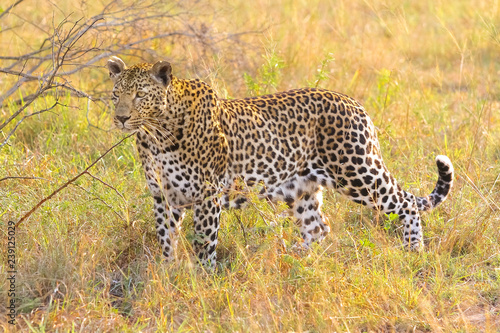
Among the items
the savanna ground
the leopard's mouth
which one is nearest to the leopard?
the leopard's mouth

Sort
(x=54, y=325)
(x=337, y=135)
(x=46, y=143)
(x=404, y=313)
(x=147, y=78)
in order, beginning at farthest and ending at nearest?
1. (x=46, y=143)
2. (x=337, y=135)
3. (x=147, y=78)
4. (x=404, y=313)
5. (x=54, y=325)

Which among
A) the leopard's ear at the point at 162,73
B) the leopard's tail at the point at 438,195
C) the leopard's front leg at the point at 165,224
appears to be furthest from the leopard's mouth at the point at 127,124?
the leopard's tail at the point at 438,195

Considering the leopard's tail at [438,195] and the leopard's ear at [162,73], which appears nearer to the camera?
the leopard's ear at [162,73]

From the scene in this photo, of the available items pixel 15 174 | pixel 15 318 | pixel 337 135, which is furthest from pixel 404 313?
pixel 15 174

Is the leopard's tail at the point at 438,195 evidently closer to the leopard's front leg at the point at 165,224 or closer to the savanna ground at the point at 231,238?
the savanna ground at the point at 231,238

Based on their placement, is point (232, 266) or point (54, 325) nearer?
point (54, 325)

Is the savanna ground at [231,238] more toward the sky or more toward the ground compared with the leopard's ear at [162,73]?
more toward the ground

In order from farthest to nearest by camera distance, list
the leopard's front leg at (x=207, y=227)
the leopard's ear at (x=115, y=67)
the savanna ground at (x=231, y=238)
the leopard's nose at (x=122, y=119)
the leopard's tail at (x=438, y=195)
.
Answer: the leopard's tail at (x=438, y=195)
the leopard's front leg at (x=207, y=227)
the leopard's ear at (x=115, y=67)
the leopard's nose at (x=122, y=119)
the savanna ground at (x=231, y=238)

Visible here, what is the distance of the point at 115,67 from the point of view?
5.39 meters

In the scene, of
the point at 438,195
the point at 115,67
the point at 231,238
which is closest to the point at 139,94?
the point at 115,67

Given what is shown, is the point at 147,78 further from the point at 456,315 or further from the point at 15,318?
the point at 456,315

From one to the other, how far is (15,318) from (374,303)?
249 cm

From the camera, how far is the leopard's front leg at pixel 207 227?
556 cm

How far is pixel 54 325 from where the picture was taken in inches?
178
